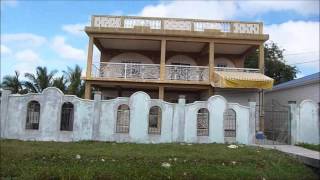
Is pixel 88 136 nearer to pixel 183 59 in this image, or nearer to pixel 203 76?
pixel 203 76

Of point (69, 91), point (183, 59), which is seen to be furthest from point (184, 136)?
point (69, 91)

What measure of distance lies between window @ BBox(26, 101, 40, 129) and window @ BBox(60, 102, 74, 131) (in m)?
1.02

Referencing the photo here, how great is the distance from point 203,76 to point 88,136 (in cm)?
854

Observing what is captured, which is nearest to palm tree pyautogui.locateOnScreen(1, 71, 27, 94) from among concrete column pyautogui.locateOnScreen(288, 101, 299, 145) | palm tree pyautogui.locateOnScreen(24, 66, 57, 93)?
palm tree pyautogui.locateOnScreen(24, 66, 57, 93)

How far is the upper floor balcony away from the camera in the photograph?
21078 millimetres

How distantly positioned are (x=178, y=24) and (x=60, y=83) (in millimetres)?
10396

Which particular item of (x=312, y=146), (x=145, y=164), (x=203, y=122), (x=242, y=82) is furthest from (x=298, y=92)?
(x=145, y=164)

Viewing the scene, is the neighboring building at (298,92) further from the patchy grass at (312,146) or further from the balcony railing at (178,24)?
the balcony railing at (178,24)

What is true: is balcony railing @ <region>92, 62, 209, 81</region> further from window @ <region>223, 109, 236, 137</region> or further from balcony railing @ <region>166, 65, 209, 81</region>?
window @ <region>223, 109, 236, 137</region>

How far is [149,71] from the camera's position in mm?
21625

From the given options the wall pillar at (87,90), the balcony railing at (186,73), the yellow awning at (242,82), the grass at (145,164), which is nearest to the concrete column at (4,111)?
the grass at (145,164)

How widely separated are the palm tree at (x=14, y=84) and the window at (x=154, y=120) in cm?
1194

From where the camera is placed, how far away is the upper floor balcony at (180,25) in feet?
69.2

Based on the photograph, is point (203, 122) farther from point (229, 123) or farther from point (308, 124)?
point (308, 124)
